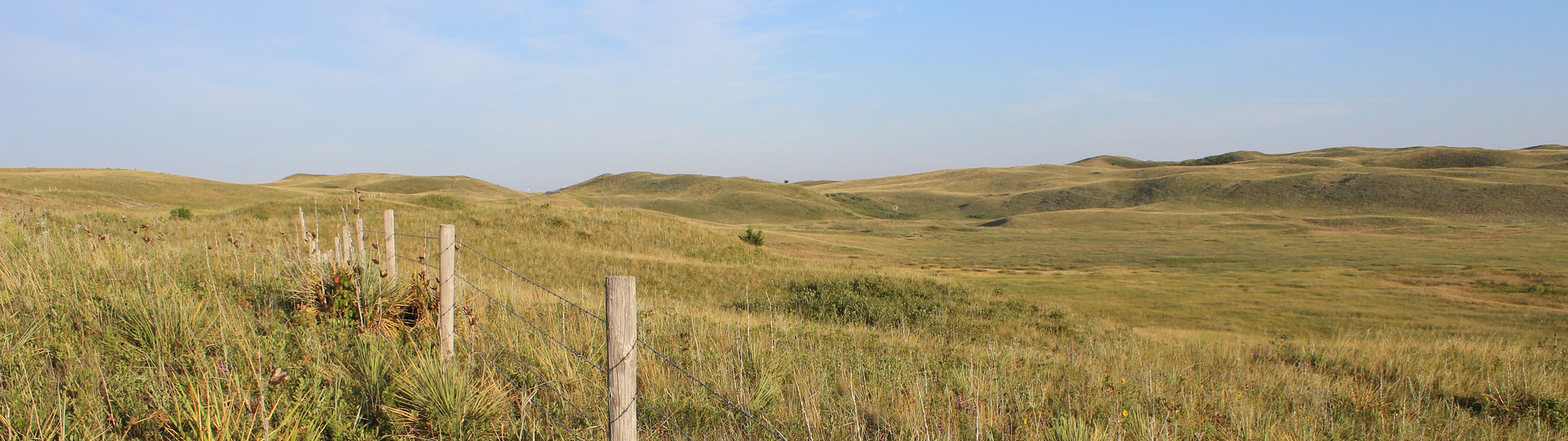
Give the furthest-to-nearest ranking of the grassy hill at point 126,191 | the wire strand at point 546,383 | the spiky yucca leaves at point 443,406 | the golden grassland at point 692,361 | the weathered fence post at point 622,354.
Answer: the grassy hill at point 126,191 → the wire strand at point 546,383 → the golden grassland at point 692,361 → the spiky yucca leaves at point 443,406 → the weathered fence post at point 622,354

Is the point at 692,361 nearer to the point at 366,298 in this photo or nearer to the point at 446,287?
the point at 446,287

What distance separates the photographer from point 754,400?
4.49m

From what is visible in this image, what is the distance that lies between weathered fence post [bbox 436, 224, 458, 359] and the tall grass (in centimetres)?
17

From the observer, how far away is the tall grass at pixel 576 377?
3.55m

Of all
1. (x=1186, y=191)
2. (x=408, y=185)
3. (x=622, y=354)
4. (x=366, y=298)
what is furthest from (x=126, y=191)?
(x=1186, y=191)

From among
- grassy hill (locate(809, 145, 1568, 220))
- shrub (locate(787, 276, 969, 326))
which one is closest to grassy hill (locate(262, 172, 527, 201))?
grassy hill (locate(809, 145, 1568, 220))

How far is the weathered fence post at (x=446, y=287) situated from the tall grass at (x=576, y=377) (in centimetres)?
17

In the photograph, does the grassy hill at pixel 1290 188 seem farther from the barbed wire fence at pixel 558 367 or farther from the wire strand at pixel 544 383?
the wire strand at pixel 544 383

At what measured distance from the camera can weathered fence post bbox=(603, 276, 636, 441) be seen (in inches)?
116

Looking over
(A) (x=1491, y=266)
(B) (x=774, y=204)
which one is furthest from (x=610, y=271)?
(B) (x=774, y=204)

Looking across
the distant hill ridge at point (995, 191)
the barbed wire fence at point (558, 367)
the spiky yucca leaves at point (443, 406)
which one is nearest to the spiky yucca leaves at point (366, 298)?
Result: the barbed wire fence at point (558, 367)

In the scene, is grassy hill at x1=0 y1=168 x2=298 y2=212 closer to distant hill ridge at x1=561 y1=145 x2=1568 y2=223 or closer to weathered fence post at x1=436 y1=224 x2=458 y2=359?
distant hill ridge at x1=561 y1=145 x2=1568 y2=223

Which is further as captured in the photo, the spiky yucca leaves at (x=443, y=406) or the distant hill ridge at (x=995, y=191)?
the distant hill ridge at (x=995, y=191)

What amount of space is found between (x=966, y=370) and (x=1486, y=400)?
A: 14.8ft
